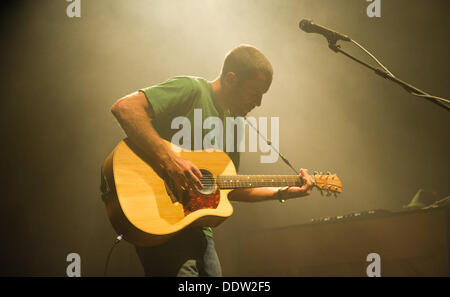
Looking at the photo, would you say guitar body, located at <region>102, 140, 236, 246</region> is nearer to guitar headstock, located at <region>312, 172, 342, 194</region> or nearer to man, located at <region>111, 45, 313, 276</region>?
man, located at <region>111, 45, 313, 276</region>

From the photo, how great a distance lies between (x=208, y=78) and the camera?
3.91m

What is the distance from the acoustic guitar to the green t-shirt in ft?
0.43

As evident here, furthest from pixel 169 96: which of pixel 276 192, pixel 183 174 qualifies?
pixel 276 192

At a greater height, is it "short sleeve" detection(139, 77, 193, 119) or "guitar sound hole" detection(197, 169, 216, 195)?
"short sleeve" detection(139, 77, 193, 119)

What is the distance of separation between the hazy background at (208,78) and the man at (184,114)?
154 centimetres

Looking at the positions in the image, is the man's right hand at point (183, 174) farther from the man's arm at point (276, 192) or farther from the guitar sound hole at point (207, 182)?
the man's arm at point (276, 192)

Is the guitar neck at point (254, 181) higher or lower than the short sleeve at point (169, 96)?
lower

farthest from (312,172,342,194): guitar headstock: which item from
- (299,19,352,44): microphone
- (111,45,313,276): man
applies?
(299,19,352,44): microphone

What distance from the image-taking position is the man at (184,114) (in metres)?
1.81

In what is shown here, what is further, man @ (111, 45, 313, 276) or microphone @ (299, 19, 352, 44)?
microphone @ (299, 19, 352, 44)

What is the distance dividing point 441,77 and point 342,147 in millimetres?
1569

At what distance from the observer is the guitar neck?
7.10 ft

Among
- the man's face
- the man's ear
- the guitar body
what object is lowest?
the guitar body

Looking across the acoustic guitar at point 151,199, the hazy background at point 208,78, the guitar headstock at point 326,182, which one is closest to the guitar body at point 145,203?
the acoustic guitar at point 151,199
